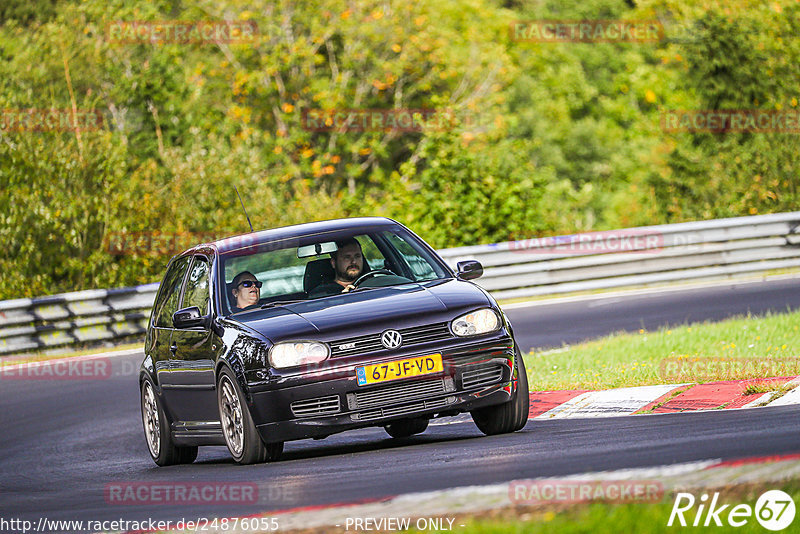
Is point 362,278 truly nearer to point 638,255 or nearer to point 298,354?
point 298,354

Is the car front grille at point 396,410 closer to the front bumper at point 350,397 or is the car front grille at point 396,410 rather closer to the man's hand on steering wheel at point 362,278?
the front bumper at point 350,397

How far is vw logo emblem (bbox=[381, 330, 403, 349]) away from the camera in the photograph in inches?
321

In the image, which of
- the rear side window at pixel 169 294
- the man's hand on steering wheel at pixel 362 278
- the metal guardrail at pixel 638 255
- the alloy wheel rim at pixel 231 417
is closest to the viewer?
the alloy wheel rim at pixel 231 417

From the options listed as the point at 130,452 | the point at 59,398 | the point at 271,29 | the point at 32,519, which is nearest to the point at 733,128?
the point at 271,29

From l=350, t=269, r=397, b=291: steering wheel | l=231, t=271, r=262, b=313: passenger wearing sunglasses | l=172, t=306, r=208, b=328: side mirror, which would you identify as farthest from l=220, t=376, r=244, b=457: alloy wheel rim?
l=350, t=269, r=397, b=291: steering wheel

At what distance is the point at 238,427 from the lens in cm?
858

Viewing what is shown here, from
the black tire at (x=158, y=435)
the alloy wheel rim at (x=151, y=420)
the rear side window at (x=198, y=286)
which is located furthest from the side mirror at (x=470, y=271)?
the alloy wheel rim at (x=151, y=420)

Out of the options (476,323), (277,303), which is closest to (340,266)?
(277,303)

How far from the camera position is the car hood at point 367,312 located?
823cm

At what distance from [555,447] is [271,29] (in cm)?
2943

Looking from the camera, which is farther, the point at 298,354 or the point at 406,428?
the point at 406,428

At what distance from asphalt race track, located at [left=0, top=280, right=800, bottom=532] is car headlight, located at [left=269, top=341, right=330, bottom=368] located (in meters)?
0.62

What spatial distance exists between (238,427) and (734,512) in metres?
4.43

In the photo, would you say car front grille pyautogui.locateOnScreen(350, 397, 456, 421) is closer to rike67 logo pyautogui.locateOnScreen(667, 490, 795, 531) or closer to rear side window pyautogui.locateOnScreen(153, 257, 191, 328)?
rear side window pyautogui.locateOnScreen(153, 257, 191, 328)
